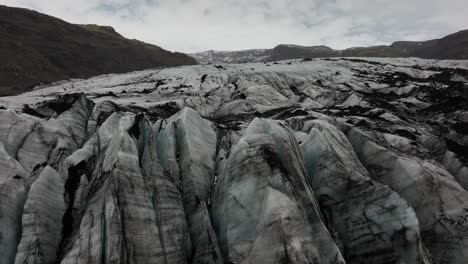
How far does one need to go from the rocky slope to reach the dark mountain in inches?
2715

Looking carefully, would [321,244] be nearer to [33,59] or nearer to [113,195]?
[113,195]

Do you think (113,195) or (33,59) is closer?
(113,195)

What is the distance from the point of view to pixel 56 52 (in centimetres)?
10500

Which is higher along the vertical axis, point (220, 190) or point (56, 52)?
point (56, 52)

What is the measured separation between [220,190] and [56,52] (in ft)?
356

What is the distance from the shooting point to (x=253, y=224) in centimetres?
1385

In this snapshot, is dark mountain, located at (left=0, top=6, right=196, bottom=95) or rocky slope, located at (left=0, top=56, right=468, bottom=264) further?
dark mountain, located at (left=0, top=6, right=196, bottom=95)

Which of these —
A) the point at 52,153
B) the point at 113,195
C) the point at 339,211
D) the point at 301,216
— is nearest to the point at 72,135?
the point at 52,153

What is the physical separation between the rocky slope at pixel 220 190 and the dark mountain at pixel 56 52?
6895 cm

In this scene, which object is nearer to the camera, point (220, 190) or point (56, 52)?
point (220, 190)

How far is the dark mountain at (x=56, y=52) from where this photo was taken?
84062mm

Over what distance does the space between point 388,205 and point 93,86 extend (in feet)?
125

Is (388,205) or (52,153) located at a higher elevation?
(52,153)

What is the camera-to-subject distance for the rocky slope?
1272 cm
